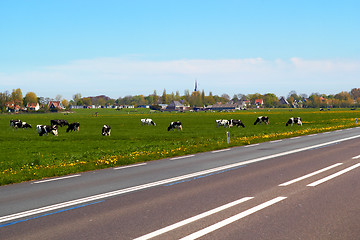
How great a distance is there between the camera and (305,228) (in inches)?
259

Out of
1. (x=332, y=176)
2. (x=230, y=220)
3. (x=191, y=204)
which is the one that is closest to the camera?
(x=230, y=220)

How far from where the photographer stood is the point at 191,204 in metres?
8.36

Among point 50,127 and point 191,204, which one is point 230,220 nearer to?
point 191,204

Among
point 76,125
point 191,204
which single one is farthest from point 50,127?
point 191,204

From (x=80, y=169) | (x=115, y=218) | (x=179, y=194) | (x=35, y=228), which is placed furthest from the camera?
(x=80, y=169)

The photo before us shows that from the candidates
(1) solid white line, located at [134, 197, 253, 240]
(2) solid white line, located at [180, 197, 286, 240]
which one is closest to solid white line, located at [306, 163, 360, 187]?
(2) solid white line, located at [180, 197, 286, 240]

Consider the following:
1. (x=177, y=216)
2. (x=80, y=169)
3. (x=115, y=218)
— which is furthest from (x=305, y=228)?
(x=80, y=169)

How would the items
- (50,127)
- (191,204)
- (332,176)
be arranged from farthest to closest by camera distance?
(50,127)
(332,176)
(191,204)

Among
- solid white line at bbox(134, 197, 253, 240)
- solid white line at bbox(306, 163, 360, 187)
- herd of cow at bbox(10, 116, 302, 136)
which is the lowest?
herd of cow at bbox(10, 116, 302, 136)

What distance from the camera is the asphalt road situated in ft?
21.4

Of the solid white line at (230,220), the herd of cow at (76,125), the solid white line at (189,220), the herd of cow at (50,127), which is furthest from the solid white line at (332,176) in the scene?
the herd of cow at (50,127)

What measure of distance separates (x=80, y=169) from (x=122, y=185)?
12.3 ft

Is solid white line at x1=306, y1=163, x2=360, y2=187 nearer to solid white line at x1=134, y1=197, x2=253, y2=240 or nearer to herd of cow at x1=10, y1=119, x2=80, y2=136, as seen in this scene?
solid white line at x1=134, y1=197, x2=253, y2=240

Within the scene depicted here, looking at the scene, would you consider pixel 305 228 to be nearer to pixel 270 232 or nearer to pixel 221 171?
pixel 270 232
